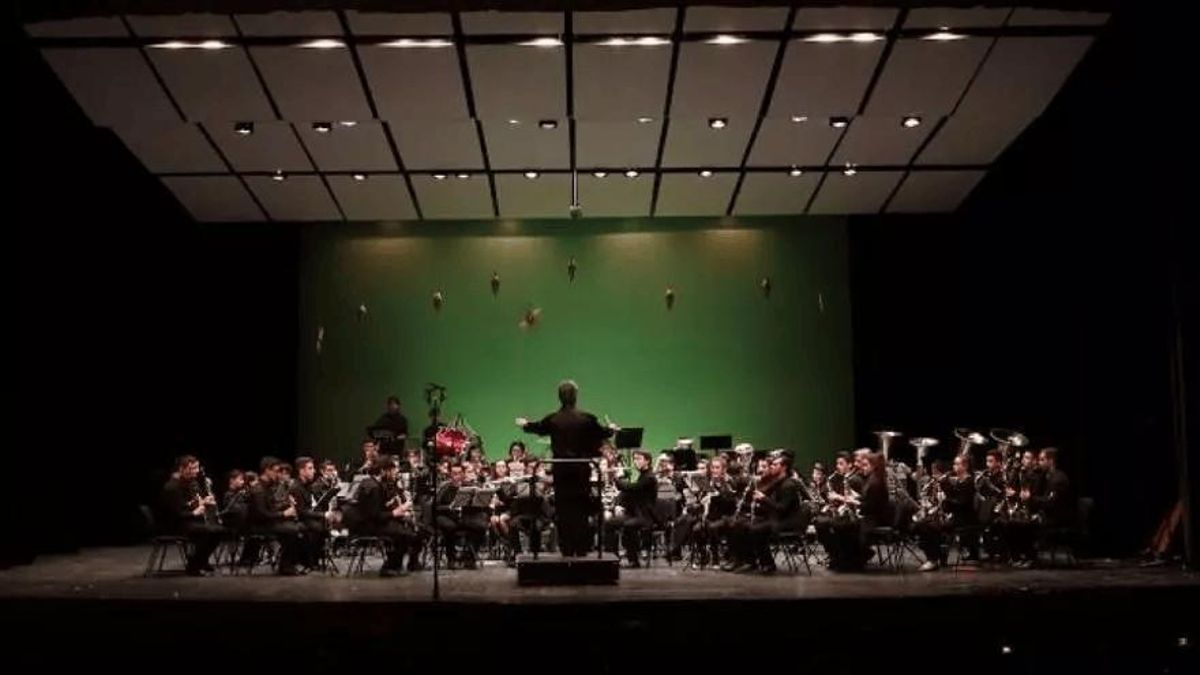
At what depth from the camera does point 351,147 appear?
15094 millimetres

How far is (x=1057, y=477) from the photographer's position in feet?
40.8

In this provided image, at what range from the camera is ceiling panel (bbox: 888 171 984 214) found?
16531mm

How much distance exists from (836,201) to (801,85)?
4.47 meters

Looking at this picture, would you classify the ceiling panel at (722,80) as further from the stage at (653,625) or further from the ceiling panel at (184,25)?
the stage at (653,625)

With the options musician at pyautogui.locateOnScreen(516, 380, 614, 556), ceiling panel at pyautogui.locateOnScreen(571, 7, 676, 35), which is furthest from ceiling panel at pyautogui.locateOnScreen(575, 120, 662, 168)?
musician at pyautogui.locateOnScreen(516, 380, 614, 556)

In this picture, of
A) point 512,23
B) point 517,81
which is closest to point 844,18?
point 512,23

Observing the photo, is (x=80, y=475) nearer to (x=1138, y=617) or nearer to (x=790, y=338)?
(x=790, y=338)

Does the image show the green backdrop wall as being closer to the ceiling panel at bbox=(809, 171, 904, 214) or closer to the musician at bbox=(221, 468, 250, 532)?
the ceiling panel at bbox=(809, 171, 904, 214)

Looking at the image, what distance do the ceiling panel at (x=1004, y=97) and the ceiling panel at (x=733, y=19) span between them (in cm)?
246

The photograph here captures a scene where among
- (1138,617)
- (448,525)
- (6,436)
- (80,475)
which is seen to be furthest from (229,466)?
(1138,617)

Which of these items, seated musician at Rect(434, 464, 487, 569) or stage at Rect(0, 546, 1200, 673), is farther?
seated musician at Rect(434, 464, 487, 569)

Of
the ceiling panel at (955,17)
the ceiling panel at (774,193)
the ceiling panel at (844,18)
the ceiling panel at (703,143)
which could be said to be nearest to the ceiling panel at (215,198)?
the ceiling panel at (703,143)

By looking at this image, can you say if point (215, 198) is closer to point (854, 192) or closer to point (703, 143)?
point (703, 143)

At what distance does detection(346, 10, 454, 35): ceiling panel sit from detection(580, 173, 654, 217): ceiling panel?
4.56m
